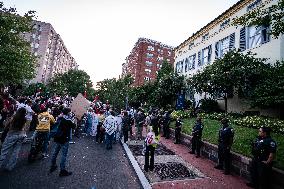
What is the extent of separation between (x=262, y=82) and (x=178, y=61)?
67.2 feet

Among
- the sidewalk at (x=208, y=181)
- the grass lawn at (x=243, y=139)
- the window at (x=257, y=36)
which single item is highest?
the window at (x=257, y=36)

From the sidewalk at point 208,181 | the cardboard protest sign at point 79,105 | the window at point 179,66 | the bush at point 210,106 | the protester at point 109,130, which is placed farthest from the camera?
the window at point 179,66

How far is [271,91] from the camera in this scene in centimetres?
1420

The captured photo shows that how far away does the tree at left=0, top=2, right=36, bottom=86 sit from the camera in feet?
65.1

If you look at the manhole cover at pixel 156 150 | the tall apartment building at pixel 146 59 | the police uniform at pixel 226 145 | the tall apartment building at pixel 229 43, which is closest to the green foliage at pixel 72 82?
the tall apartment building at pixel 146 59

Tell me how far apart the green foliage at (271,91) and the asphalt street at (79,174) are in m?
9.10

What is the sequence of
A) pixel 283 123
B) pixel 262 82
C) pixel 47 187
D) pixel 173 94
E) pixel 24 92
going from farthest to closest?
pixel 24 92 → pixel 173 94 → pixel 262 82 → pixel 283 123 → pixel 47 187

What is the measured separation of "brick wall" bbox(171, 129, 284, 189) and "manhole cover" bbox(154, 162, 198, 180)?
1.65m

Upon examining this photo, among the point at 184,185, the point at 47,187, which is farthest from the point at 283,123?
the point at 47,187

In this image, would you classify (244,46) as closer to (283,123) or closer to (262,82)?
(262,82)

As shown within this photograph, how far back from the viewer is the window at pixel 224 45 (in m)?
22.5

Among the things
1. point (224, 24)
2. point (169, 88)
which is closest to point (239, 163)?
point (224, 24)

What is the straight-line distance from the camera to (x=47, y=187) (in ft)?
20.7

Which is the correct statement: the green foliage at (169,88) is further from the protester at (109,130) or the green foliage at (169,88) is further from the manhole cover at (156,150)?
the protester at (109,130)
